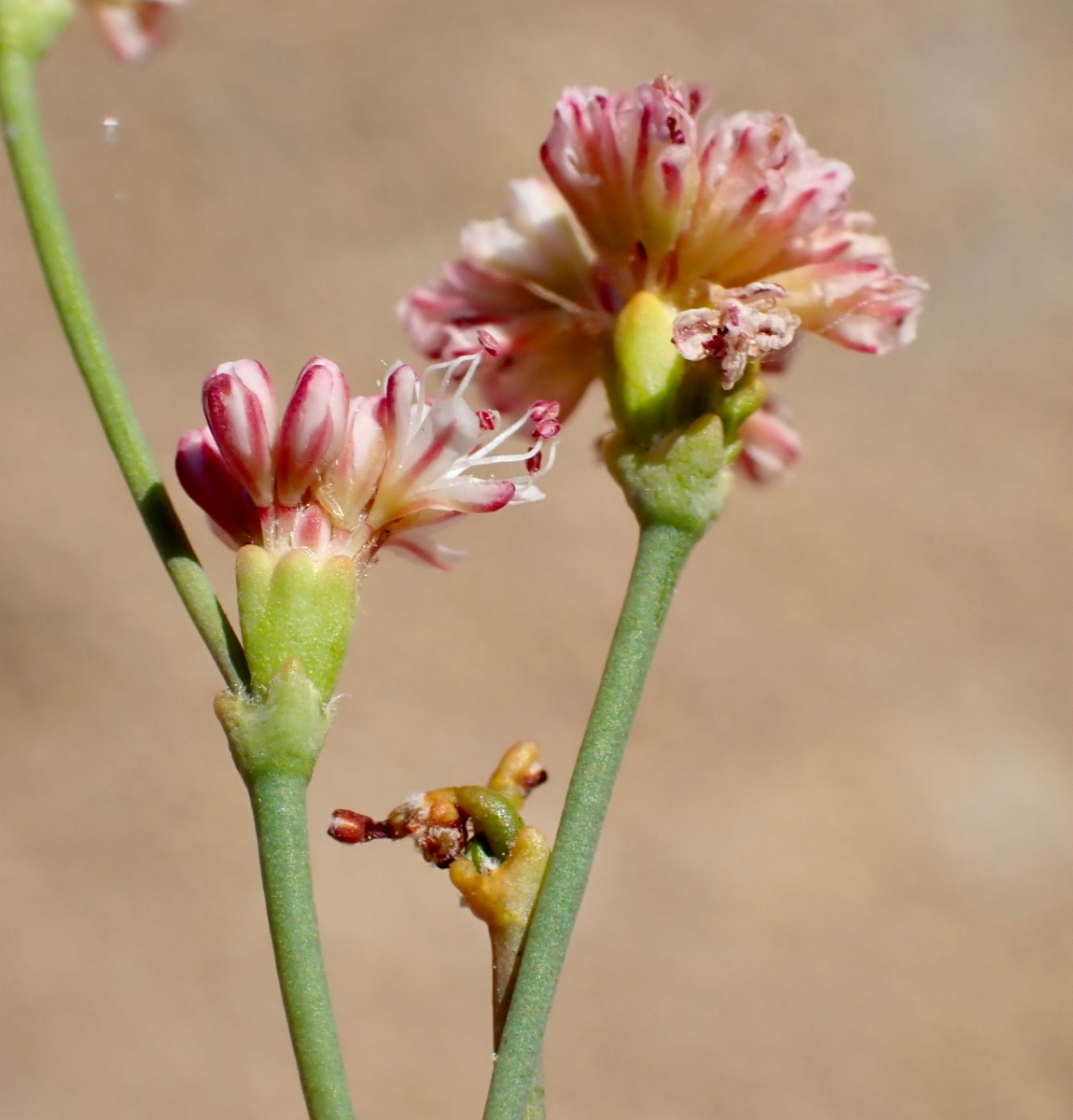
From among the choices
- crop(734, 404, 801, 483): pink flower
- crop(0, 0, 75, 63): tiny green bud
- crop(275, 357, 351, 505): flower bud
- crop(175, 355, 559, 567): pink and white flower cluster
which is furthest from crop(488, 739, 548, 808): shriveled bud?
crop(0, 0, 75, 63): tiny green bud

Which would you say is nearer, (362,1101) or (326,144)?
(362,1101)

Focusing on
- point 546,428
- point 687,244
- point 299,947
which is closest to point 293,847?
point 299,947

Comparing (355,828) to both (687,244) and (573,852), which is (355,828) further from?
(687,244)

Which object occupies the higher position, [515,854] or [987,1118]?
[987,1118]


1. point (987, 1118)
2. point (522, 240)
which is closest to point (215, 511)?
point (522, 240)

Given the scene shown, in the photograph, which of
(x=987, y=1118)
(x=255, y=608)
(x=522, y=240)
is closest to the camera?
(x=255, y=608)

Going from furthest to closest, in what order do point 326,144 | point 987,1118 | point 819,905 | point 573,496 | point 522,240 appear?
point 326,144
point 573,496
point 819,905
point 987,1118
point 522,240

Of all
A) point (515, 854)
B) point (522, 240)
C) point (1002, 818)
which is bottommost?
point (515, 854)

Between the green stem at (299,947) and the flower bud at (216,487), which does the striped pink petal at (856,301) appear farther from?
the green stem at (299,947)

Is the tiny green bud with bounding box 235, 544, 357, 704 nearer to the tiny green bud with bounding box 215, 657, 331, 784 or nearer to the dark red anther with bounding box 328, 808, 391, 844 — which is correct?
the tiny green bud with bounding box 215, 657, 331, 784

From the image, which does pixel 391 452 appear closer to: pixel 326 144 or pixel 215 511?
pixel 215 511
